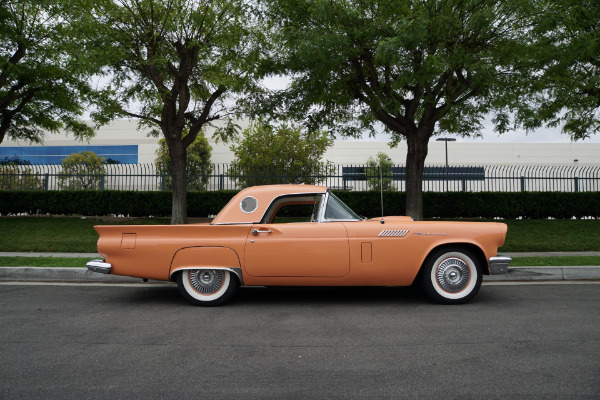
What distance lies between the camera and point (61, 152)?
170ft

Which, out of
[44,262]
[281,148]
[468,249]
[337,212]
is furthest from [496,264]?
[281,148]

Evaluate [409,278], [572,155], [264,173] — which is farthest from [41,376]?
[572,155]

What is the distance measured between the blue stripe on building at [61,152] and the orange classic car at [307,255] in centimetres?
4772

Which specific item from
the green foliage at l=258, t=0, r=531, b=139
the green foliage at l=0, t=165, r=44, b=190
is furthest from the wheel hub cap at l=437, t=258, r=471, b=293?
the green foliage at l=0, t=165, r=44, b=190

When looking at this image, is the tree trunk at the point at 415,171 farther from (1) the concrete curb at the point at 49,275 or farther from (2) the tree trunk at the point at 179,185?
(1) the concrete curb at the point at 49,275

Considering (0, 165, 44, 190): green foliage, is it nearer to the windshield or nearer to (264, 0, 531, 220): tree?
(264, 0, 531, 220): tree

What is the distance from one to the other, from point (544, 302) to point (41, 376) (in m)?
5.60

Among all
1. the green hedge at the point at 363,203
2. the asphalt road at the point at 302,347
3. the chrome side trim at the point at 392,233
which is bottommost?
the asphalt road at the point at 302,347

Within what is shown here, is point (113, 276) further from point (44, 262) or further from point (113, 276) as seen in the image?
point (44, 262)

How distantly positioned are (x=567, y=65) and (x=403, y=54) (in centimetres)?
391

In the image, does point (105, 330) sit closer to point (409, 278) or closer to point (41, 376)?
point (41, 376)

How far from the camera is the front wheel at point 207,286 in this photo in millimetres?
5703

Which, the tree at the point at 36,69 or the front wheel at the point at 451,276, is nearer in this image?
the front wheel at the point at 451,276

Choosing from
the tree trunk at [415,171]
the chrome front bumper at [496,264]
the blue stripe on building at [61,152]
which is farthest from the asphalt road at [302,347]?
the blue stripe on building at [61,152]
